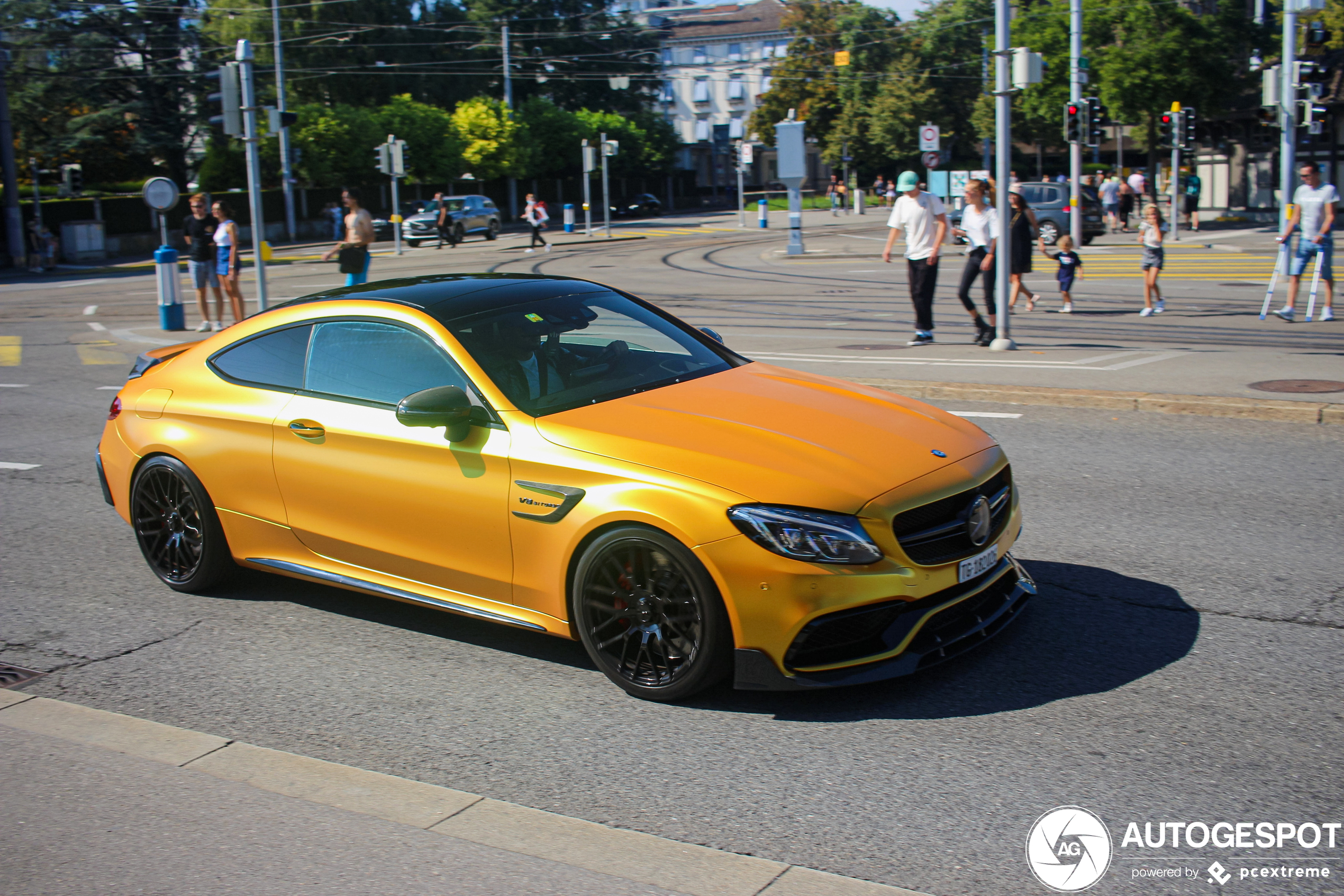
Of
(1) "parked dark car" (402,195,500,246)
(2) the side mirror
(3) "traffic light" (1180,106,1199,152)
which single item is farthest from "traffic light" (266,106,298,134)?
(1) "parked dark car" (402,195,500,246)

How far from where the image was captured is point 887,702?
432cm

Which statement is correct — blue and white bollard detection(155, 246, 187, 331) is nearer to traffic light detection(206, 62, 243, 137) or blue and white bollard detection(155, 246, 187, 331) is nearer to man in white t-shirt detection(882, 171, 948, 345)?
traffic light detection(206, 62, 243, 137)

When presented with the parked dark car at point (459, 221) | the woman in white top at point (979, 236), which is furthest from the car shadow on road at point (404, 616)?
the parked dark car at point (459, 221)

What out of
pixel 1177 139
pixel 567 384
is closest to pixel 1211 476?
pixel 567 384

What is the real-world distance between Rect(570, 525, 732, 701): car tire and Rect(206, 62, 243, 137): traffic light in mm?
14470

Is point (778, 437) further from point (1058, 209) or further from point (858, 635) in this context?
point (1058, 209)

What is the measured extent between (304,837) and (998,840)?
193cm

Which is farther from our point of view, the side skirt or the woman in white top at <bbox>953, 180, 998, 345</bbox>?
the woman in white top at <bbox>953, 180, 998, 345</bbox>

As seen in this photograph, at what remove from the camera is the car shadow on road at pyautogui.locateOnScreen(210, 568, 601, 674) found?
16.6ft

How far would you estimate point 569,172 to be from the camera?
262 ft

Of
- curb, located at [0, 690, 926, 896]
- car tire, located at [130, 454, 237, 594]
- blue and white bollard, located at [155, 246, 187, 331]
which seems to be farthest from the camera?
blue and white bollard, located at [155, 246, 187, 331]

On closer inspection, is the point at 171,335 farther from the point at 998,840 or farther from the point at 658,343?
the point at 998,840

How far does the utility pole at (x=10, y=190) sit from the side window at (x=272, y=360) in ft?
126

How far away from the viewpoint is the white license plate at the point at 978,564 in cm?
433
